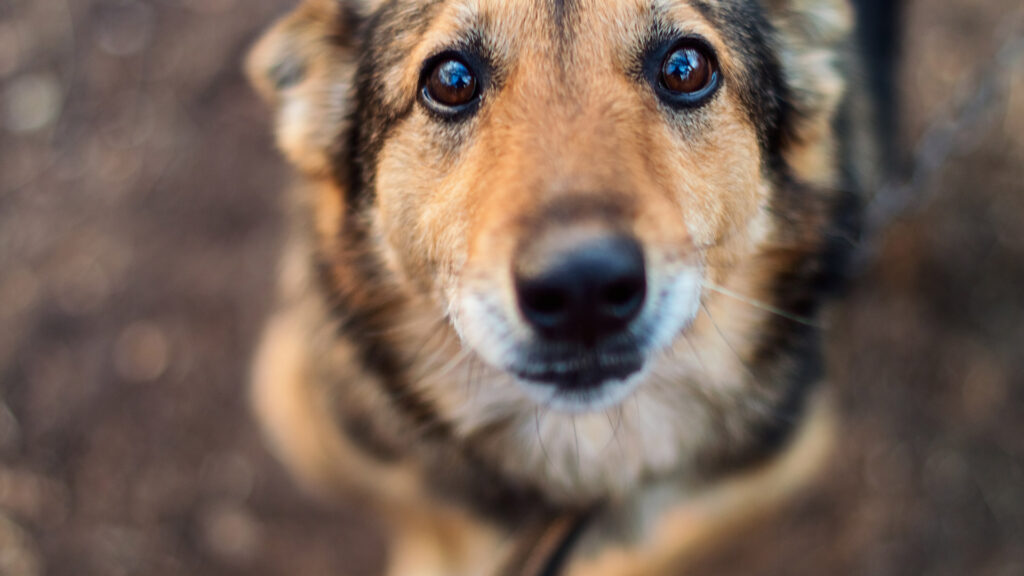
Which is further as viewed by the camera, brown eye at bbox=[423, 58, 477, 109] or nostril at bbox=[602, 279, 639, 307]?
brown eye at bbox=[423, 58, 477, 109]

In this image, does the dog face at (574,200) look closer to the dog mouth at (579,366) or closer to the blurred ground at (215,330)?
the dog mouth at (579,366)

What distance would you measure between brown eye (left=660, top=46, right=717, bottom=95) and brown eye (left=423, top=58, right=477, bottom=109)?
513 mm

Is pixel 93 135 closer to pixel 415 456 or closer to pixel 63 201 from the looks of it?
pixel 63 201

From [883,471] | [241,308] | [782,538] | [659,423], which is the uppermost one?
[659,423]

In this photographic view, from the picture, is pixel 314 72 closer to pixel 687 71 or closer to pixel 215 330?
pixel 687 71

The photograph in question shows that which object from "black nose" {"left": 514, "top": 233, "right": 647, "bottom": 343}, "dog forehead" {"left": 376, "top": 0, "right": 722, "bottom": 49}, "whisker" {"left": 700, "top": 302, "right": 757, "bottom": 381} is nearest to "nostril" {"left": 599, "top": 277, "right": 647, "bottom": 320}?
"black nose" {"left": 514, "top": 233, "right": 647, "bottom": 343}

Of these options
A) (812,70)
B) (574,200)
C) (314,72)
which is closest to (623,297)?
(574,200)

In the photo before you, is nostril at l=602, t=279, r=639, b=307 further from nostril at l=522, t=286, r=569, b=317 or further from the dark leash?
the dark leash

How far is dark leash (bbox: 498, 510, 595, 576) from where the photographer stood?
Result: 2189mm

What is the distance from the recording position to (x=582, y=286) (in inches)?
58.0

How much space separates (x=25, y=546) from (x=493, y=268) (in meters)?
3.13

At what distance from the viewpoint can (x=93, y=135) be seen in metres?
4.24

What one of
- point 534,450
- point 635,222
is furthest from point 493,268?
point 534,450

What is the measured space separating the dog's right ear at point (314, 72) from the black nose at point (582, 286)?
1133 mm
